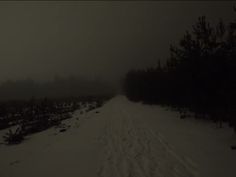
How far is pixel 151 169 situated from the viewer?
19.0 feet

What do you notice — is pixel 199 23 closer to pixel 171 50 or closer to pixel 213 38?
pixel 213 38

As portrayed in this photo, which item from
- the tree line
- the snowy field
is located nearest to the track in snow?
the snowy field

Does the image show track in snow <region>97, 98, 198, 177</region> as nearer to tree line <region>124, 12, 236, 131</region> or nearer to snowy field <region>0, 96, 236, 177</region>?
snowy field <region>0, 96, 236, 177</region>

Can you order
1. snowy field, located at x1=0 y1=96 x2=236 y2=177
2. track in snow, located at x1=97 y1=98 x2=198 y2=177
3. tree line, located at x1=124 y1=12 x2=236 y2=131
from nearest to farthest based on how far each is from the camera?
1. track in snow, located at x1=97 y1=98 x2=198 y2=177
2. snowy field, located at x1=0 y1=96 x2=236 y2=177
3. tree line, located at x1=124 y1=12 x2=236 y2=131

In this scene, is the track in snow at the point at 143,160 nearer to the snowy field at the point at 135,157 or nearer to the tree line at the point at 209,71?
the snowy field at the point at 135,157

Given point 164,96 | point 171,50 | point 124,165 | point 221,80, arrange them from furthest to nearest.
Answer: point 164,96 → point 171,50 → point 221,80 → point 124,165

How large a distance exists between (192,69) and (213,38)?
226cm

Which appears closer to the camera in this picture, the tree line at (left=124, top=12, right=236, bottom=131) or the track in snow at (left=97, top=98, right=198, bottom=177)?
the track in snow at (left=97, top=98, right=198, bottom=177)

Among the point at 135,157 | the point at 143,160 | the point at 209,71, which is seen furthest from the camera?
the point at 209,71

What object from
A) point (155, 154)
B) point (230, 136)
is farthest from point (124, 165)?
point (230, 136)

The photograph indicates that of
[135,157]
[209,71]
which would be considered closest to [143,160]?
[135,157]

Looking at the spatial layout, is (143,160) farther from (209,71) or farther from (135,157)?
(209,71)

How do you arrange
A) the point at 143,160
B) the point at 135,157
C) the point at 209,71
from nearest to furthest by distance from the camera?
the point at 143,160, the point at 135,157, the point at 209,71

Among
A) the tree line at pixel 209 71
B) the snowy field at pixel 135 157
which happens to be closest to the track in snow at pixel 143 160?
the snowy field at pixel 135 157
